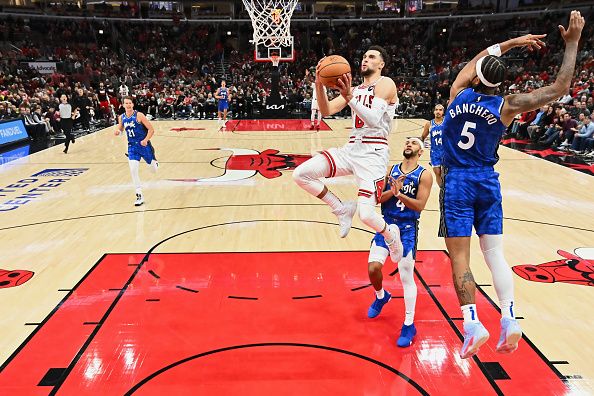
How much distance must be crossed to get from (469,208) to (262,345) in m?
2.04

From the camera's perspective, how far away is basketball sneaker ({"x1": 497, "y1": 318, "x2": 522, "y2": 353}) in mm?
3084

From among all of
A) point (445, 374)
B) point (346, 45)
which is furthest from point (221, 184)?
point (346, 45)

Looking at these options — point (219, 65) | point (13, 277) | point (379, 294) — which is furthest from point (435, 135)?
point (219, 65)

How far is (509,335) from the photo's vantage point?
10.2 ft

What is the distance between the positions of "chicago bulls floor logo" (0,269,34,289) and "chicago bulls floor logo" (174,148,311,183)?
16.4 ft

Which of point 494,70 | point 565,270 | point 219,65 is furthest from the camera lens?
point 219,65

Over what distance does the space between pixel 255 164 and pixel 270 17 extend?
26.7 feet

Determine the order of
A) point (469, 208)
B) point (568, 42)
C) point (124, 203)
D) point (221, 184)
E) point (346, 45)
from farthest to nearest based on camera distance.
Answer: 1. point (346, 45)
2. point (221, 184)
3. point (124, 203)
4. point (469, 208)
5. point (568, 42)

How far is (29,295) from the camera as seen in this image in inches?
199

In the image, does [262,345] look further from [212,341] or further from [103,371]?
[103,371]

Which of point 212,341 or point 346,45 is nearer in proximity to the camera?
point 212,341

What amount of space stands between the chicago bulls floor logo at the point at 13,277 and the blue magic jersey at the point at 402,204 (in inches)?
160

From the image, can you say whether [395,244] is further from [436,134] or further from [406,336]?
[436,134]

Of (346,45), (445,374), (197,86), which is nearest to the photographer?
(445,374)
